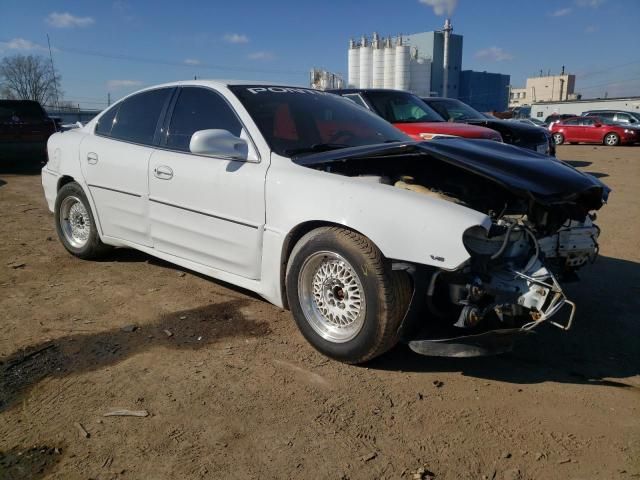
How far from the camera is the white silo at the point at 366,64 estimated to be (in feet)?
166

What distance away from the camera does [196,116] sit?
3.92m

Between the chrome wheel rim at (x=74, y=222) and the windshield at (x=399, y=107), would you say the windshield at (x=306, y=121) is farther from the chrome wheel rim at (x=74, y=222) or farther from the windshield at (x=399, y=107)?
the windshield at (x=399, y=107)

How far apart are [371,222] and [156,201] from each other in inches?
78.0

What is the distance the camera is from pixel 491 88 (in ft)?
241

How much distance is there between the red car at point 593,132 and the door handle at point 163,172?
22.7m

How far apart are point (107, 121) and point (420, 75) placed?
52.6 meters

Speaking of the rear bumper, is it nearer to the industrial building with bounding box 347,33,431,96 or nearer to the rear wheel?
the rear wheel

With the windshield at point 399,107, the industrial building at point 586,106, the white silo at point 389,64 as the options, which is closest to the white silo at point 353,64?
the white silo at point 389,64

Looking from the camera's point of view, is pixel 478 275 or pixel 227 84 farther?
pixel 227 84

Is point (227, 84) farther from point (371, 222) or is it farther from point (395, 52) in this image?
point (395, 52)

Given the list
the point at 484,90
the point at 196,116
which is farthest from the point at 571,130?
the point at 484,90

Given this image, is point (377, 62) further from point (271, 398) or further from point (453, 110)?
point (271, 398)

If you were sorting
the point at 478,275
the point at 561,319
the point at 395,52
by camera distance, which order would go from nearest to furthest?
the point at 478,275, the point at 561,319, the point at 395,52

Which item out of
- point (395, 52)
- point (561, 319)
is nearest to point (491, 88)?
Result: point (395, 52)
